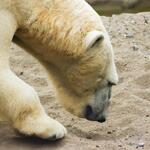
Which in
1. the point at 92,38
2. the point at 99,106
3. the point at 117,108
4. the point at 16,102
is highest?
the point at 92,38

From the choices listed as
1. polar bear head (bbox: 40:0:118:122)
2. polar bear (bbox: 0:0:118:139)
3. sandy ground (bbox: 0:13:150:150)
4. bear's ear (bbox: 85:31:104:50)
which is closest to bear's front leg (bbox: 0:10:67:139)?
Result: polar bear (bbox: 0:0:118:139)

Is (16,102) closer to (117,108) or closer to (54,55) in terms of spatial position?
(54,55)

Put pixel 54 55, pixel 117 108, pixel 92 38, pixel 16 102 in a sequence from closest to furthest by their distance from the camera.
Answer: pixel 16 102
pixel 92 38
pixel 54 55
pixel 117 108

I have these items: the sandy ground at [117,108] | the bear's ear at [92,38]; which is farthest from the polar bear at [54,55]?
the sandy ground at [117,108]

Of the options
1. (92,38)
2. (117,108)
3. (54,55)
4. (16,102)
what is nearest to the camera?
(16,102)

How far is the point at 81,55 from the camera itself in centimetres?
407

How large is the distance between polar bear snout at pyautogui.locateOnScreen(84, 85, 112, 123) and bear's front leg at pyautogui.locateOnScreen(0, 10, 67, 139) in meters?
0.50

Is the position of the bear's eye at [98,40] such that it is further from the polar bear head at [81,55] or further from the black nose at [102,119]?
the black nose at [102,119]

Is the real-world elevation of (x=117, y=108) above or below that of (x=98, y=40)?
below

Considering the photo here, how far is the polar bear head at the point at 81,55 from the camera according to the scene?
4047 mm

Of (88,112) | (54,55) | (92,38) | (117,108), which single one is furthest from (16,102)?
(117,108)

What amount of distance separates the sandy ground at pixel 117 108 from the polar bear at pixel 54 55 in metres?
0.17

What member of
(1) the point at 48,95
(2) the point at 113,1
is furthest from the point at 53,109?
(2) the point at 113,1

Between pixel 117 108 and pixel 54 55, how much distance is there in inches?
38.3
